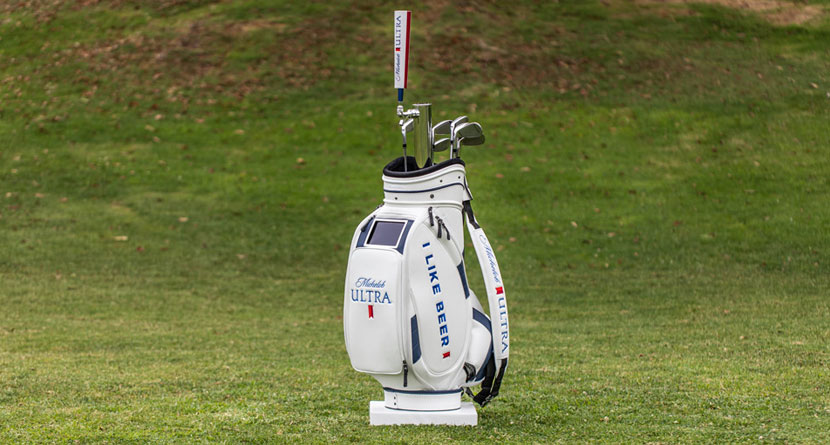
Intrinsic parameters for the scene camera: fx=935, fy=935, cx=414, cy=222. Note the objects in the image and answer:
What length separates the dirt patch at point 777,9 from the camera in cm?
2138

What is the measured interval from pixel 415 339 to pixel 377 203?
10366mm

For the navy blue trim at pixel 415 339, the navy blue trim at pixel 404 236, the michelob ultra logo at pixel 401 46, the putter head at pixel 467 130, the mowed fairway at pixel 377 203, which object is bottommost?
the mowed fairway at pixel 377 203

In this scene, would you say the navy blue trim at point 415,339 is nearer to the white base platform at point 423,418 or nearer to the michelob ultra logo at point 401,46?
the white base platform at point 423,418

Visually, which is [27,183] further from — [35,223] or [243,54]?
Answer: [243,54]

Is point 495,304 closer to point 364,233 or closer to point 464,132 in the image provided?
point 364,233

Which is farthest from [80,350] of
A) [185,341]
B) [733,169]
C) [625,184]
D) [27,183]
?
[733,169]

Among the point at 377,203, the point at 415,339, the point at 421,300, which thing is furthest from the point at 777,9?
the point at 415,339

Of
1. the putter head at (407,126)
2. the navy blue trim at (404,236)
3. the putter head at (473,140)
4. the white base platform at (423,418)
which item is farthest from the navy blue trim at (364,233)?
the white base platform at (423,418)

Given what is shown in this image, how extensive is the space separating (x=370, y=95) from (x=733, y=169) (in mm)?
7428

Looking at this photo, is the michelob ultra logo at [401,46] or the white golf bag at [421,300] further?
the michelob ultra logo at [401,46]

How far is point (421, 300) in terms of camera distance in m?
6.02

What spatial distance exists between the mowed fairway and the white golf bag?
0.37 m

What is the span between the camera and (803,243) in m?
14.6

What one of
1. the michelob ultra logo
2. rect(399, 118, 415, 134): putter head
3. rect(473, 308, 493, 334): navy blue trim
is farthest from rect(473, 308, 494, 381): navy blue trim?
the michelob ultra logo
